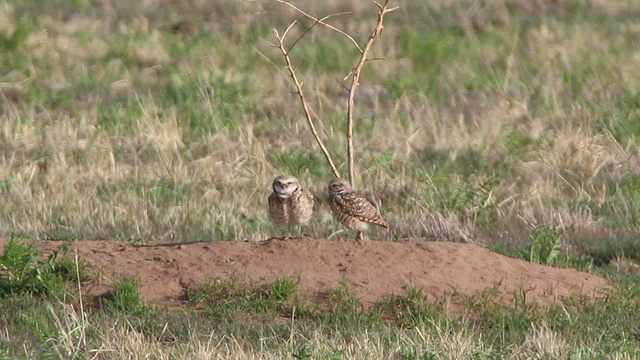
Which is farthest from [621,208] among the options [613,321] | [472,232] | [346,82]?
[346,82]

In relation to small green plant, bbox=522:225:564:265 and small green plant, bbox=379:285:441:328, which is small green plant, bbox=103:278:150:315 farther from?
small green plant, bbox=522:225:564:265

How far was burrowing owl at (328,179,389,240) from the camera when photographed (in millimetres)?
8297

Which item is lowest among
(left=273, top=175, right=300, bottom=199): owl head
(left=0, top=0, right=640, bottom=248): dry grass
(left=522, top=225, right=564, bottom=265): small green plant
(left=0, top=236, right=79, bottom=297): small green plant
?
(left=0, top=0, right=640, bottom=248): dry grass

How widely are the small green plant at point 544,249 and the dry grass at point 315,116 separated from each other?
1200 mm

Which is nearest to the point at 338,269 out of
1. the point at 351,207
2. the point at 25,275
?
the point at 351,207

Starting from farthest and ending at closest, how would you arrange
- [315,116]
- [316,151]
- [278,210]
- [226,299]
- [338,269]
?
1. [315,116]
2. [316,151]
3. [278,210]
4. [338,269]
5. [226,299]

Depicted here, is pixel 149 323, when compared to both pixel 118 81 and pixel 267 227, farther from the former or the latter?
pixel 118 81

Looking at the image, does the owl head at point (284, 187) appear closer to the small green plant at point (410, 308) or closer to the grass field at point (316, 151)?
the grass field at point (316, 151)

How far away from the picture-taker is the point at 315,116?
47.7 ft

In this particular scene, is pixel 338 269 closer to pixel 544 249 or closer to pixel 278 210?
pixel 278 210

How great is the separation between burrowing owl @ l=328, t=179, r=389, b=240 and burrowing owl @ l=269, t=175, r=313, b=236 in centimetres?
19

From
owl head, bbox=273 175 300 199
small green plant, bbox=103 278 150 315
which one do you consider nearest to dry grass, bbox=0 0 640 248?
owl head, bbox=273 175 300 199

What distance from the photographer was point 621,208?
10945 millimetres

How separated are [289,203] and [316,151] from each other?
4.82 metres
